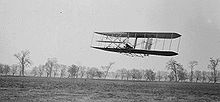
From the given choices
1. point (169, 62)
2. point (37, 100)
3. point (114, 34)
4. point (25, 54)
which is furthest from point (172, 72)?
point (37, 100)

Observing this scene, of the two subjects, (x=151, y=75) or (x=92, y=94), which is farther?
(x=151, y=75)

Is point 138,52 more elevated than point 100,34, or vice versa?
point 100,34

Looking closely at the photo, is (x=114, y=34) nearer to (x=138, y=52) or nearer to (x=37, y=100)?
(x=138, y=52)

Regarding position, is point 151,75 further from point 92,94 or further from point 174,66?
point 92,94

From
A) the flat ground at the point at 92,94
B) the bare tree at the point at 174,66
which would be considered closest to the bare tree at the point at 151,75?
the bare tree at the point at 174,66

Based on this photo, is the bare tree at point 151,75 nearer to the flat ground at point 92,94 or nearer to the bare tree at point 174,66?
the bare tree at point 174,66

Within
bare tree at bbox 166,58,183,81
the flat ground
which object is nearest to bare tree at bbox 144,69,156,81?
bare tree at bbox 166,58,183,81

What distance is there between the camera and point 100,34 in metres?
21.5

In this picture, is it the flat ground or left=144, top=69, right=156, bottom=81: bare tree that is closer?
the flat ground

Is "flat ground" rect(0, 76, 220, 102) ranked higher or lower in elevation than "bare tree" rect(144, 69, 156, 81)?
higher

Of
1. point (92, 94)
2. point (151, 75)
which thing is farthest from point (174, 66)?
point (92, 94)

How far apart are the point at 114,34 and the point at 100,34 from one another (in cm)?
129

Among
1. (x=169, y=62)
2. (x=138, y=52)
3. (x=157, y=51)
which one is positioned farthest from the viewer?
(x=169, y=62)

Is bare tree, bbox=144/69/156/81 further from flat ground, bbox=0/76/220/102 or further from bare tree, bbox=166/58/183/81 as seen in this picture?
flat ground, bbox=0/76/220/102
